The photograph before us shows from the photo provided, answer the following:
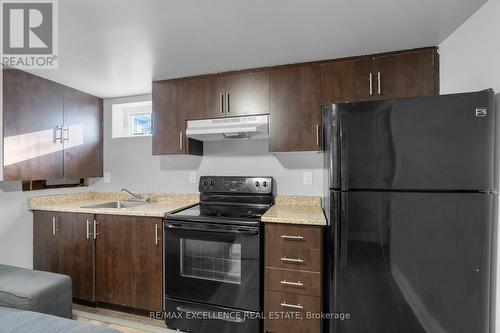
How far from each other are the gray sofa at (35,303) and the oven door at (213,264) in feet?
2.39

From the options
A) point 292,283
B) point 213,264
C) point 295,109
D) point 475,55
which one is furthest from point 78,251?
point 475,55

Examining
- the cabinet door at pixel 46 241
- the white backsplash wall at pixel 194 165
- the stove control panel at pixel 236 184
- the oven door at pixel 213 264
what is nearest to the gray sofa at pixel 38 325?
the oven door at pixel 213 264

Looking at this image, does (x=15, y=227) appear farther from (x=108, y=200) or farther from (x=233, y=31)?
(x=233, y=31)

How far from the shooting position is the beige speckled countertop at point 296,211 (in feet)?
5.73

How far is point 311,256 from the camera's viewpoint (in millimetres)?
1717

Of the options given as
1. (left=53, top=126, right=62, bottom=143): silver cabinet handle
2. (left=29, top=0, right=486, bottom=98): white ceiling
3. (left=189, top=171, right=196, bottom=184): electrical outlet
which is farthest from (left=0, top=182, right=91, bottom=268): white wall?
(left=189, top=171, right=196, bottom=184): electrical outlet

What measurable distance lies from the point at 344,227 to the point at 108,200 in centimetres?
267

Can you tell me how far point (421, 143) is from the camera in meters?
1.30

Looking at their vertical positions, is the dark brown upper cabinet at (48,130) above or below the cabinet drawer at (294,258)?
above

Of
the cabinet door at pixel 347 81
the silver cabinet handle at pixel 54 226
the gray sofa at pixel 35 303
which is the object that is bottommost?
the gray sofa at pixel 35 303

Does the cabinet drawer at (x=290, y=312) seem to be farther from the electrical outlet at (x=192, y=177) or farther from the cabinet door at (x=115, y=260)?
the electrical outlet at (x=192, y=177)

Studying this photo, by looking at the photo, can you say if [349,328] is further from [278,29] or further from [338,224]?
[278,29]

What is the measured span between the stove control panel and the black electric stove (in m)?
0.33

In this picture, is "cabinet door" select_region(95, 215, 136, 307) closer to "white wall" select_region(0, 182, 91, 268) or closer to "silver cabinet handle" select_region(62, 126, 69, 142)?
"white wall" select_region(0, 182, 91, 268)
